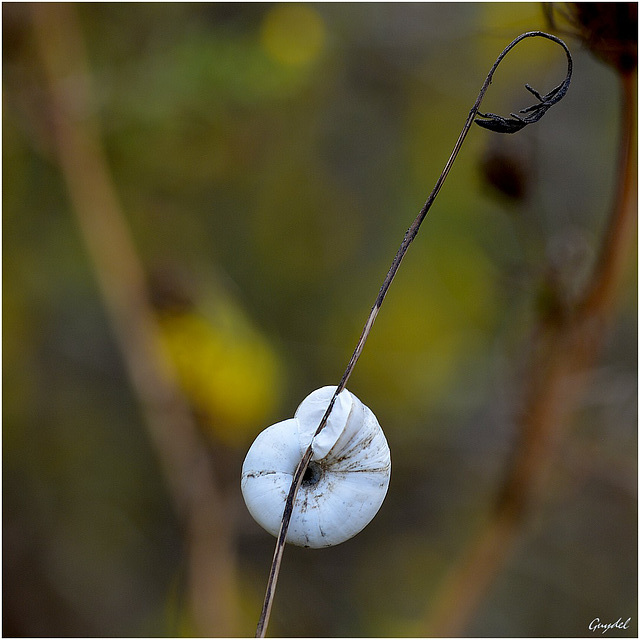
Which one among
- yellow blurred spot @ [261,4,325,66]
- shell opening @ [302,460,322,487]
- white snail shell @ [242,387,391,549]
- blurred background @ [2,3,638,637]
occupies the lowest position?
blurred background @ [2,3,638,637]

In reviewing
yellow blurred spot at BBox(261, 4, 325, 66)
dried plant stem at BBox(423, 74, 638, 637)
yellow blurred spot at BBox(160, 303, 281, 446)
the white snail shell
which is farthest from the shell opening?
yellow blurred spot at BBox(261, 4, 325, 66)

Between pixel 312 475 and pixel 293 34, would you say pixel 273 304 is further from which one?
pixel 312 475

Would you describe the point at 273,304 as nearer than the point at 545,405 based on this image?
No

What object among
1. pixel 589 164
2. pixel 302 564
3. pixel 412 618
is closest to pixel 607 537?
pixel 412 618

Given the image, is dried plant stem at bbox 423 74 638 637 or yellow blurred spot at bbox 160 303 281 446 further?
yellow blurred spot at bbox 160 303 281 446

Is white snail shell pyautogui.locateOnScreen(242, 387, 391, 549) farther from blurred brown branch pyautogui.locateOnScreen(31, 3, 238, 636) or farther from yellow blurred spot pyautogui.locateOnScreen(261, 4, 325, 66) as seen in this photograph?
yellow blurred spot pyautogui.locateOnScreen(261, 4, 325, 66)

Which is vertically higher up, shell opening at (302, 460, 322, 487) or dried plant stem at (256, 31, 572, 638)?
dried plant stem at (256, 31, 572, 638)

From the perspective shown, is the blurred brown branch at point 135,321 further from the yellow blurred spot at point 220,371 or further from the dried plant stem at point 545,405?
the dried plant stem at point 545,405

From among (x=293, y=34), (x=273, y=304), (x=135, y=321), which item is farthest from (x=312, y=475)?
(x=293, y=34)
